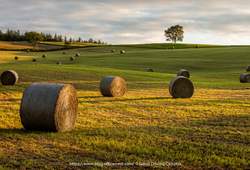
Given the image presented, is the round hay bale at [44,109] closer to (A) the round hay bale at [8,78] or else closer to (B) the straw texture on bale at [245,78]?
(A) the round hay bale at [8,78]

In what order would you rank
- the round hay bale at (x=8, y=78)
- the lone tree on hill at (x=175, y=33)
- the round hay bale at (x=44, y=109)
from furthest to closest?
the lone tree on hill at (x=175, y=33), the round hay bale at (x=8, y=78), the round hay bale at (x=44, y=109)

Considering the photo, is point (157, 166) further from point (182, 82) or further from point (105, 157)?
point (182, 82)

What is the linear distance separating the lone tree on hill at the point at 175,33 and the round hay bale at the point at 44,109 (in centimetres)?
13548

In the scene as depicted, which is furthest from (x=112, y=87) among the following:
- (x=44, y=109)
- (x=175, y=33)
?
(x=175, y=33)

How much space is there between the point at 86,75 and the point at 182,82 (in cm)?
1558

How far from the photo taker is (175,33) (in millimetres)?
136625

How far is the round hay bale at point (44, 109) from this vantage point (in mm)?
8227

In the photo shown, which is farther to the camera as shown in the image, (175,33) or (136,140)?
(175,33)

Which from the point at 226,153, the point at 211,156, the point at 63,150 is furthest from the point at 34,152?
the point at 226,153

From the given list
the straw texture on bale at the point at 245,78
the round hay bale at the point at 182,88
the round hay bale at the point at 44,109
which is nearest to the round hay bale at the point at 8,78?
the round hay bale at the point at 182,88

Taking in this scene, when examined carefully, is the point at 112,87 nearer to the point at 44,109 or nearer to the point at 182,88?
the point at 182,88

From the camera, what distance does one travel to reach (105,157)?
6285mm

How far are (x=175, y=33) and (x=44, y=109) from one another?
136 m

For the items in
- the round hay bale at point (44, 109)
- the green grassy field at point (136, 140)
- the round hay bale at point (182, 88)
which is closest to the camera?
the green grassy field at point (136, 140)
